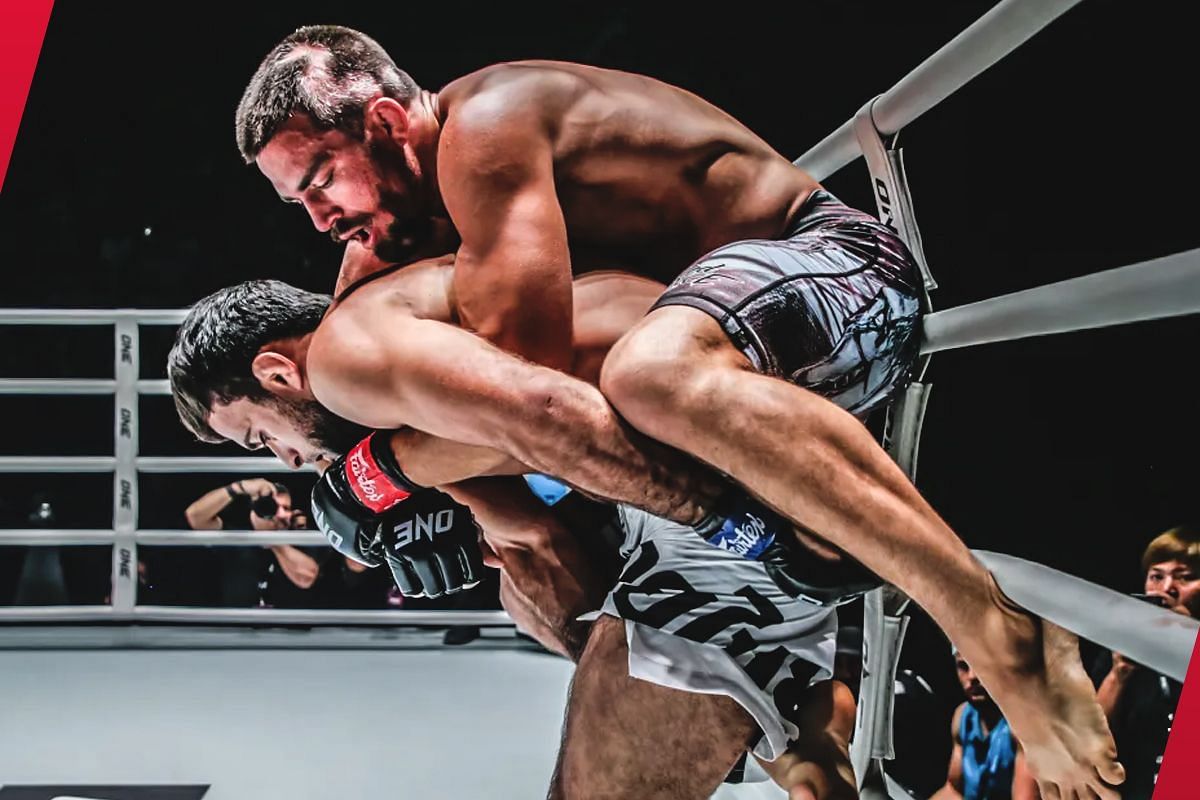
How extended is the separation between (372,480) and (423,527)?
0.15 meters

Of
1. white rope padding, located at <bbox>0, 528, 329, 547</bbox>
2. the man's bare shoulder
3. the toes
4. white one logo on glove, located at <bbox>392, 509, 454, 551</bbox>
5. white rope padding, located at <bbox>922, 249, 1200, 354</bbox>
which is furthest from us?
white rope padding, located at <bbox>0, 528, 329, 547</bbox>

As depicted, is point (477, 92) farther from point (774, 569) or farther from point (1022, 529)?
point (1022, 529)

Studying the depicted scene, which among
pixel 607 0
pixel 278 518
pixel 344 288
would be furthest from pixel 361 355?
pixel 278 518

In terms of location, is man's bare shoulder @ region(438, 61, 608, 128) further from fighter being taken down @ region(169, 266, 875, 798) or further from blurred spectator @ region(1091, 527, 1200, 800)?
blurred spectator @ region(1091, 527, 1200, 800)

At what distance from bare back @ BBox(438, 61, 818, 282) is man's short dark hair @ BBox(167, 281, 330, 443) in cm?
39

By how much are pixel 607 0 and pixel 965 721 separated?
110 centimetres

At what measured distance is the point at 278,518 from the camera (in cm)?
239

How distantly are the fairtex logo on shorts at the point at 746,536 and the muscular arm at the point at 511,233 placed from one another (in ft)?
0.81

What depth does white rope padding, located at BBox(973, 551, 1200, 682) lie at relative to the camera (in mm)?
657

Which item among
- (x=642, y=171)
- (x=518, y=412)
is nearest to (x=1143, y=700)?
(x=518, y=412)

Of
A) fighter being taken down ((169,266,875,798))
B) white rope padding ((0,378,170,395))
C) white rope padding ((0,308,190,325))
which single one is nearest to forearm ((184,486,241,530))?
white rope padding ((0,378,170,395))

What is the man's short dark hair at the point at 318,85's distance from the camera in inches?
46.1

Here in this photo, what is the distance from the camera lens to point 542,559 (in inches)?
55.2

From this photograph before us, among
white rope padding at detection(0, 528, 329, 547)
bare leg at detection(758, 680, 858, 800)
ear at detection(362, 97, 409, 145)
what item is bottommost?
bare leg at detection(758, 680, 858, 800)
